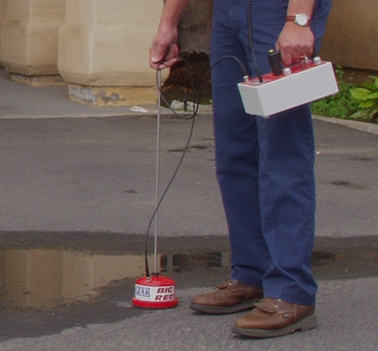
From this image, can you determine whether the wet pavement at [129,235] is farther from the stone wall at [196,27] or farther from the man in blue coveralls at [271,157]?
the stone wall at [196,27]

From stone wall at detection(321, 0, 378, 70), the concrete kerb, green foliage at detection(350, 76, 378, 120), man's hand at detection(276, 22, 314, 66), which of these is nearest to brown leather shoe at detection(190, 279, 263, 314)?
man's hand at detection(276, 22, 314, 66)

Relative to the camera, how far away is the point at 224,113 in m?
3.67

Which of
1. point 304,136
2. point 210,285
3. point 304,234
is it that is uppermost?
point 304,136

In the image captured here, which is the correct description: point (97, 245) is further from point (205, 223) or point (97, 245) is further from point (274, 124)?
point (274, 124)

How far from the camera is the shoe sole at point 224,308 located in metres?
3.76

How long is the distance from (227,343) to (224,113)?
807mm

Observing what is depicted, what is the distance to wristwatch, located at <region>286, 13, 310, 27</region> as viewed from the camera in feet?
10.7

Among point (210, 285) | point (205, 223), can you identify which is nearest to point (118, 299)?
point (210, 285)

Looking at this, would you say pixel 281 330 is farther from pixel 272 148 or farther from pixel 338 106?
pixel 338 106

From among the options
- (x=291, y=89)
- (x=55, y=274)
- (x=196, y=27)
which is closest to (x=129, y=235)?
(x=55, y=274)

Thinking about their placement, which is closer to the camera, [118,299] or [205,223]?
[118,299]

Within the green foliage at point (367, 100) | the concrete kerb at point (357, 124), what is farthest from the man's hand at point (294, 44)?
the green foliage at point (367, 100)

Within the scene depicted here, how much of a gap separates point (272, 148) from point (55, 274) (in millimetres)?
1367

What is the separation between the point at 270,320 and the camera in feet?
11.4
